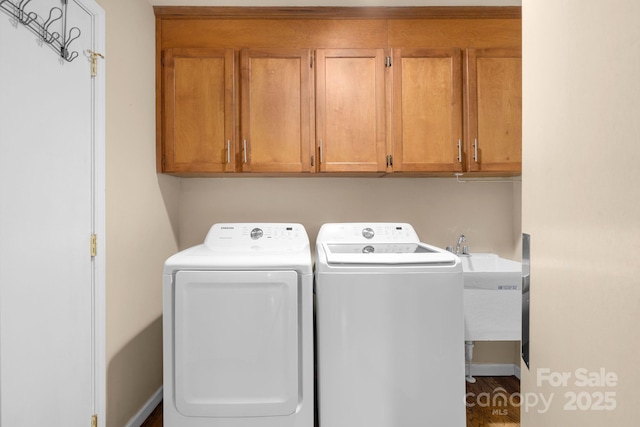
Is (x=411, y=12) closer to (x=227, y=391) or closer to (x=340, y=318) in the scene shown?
(x=340, y=318)

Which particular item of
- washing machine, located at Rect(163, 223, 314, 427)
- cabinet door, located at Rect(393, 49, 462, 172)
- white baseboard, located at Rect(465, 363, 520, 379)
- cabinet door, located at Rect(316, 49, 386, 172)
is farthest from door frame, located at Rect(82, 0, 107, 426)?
white baseboard, located at Rect(465, 363, 520, 379)

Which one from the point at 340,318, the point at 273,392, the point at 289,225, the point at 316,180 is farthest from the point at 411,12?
the point at 273,392

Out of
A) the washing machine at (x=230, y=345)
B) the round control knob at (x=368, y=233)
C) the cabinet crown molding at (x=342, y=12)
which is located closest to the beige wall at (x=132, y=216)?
the cabinet crown molding at (x=342, y=12)

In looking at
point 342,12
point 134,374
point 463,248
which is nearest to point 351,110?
point 342,12

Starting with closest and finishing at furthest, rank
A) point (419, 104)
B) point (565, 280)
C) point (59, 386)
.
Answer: point (565, 280) → point (59, 386) → point (419, 104)

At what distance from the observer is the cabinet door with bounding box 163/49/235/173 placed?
7.16 ft

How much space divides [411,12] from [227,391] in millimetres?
2342

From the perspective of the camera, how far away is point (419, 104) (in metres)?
2.19

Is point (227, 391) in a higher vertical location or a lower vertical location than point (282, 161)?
lower

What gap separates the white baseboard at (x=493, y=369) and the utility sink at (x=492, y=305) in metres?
0.72

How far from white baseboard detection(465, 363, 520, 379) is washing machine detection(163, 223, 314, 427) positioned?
5.06ft

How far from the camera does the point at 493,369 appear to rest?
2594 mm

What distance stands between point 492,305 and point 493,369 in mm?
868

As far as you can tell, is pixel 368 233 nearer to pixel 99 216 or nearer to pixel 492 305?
pixel 492 305
